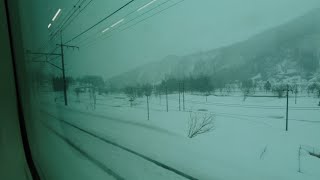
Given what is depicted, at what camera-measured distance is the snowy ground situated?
0.37 meters

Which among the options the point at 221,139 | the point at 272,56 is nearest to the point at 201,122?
the point at 221,139

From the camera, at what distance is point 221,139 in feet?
1.62

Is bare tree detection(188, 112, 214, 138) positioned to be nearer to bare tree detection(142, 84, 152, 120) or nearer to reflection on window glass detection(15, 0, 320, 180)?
reflection on window glass detection(15, 0, 320, 180)

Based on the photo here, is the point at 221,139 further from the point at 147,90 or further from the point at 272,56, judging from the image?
the point at 147,90

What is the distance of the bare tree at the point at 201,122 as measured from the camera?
0.51m

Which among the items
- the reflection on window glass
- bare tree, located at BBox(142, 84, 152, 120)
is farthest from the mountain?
bare tree, located at BBox(142, 84, 152, 120)

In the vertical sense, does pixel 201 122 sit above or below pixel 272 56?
below

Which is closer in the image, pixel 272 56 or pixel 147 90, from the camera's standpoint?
pixel 272 56

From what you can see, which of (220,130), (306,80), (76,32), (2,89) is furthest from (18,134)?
(306,80)

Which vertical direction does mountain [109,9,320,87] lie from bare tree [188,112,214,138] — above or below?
Answer: above

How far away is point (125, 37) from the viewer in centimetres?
82

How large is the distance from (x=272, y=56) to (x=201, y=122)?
192 millimetres

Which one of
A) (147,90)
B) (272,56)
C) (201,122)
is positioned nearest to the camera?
(272,56)

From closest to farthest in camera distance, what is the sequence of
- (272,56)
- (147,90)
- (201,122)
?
(272,56), (201,122), (147,90)
